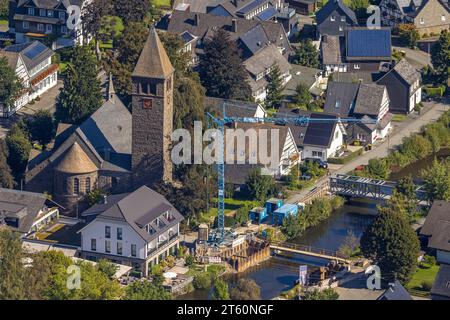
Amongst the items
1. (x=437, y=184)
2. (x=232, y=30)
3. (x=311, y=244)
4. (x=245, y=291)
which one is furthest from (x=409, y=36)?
(x=245, y=291)

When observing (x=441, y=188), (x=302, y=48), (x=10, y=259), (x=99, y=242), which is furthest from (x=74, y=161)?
(x=302, y=48)

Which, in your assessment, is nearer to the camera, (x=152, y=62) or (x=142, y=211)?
(x=142, y=211)

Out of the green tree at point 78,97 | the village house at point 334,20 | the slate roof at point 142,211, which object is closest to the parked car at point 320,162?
the green tree at point 78,97

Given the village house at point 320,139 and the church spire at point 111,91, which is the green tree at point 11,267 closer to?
the church spire at point 111,91

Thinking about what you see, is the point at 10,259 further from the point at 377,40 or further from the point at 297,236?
the point at 377,40

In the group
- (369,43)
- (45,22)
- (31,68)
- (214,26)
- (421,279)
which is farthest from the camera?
(45,22)

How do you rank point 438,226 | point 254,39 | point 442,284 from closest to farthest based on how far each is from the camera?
point 442,284, point 438,226, point 254,39

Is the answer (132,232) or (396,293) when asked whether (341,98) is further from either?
(396,293)
